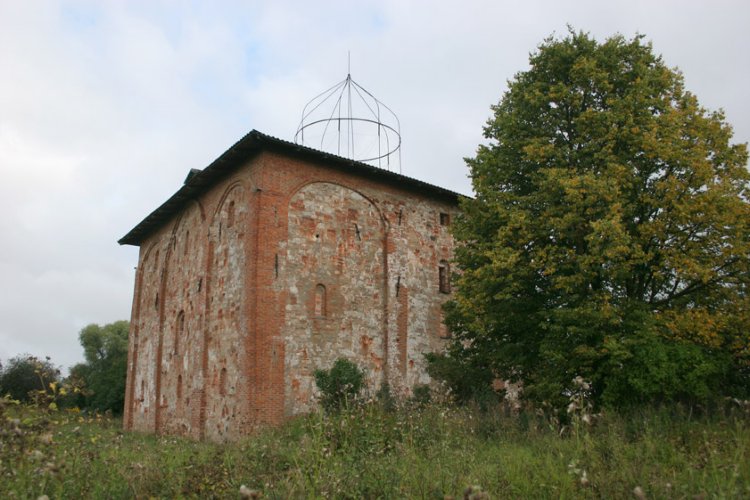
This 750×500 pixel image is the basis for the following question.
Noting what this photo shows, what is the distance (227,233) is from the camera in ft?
65.4

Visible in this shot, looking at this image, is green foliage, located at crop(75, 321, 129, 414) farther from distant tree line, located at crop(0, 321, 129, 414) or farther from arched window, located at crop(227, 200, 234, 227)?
arched window, located at crop(227, 200, 234, 227)

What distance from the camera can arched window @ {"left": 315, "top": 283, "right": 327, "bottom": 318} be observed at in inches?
733

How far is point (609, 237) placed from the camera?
12.2 m

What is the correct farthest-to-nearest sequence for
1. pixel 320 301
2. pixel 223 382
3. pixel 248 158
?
pixel 248 158 → pixel 320 301 → pixel 223 382

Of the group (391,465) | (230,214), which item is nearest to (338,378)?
(230,214)

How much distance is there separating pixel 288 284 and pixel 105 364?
32283mm

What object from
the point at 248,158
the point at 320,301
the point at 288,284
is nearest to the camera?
the point at 288,284

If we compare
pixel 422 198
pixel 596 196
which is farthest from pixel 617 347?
pixel 422 198

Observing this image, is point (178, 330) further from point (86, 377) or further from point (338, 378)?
point (86, 377)

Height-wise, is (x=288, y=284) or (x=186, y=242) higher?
(x=186, y=242)

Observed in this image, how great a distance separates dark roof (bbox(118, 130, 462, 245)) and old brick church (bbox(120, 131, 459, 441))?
5 cm

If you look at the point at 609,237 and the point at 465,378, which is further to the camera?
the point at 465,378

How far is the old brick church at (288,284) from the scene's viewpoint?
17516 millimetres

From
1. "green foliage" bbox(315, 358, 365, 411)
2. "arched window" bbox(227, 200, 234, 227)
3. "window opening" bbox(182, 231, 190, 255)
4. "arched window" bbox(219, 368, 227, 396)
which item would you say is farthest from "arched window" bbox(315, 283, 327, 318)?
"window opening" bbox(182, 231, 190, 255)
